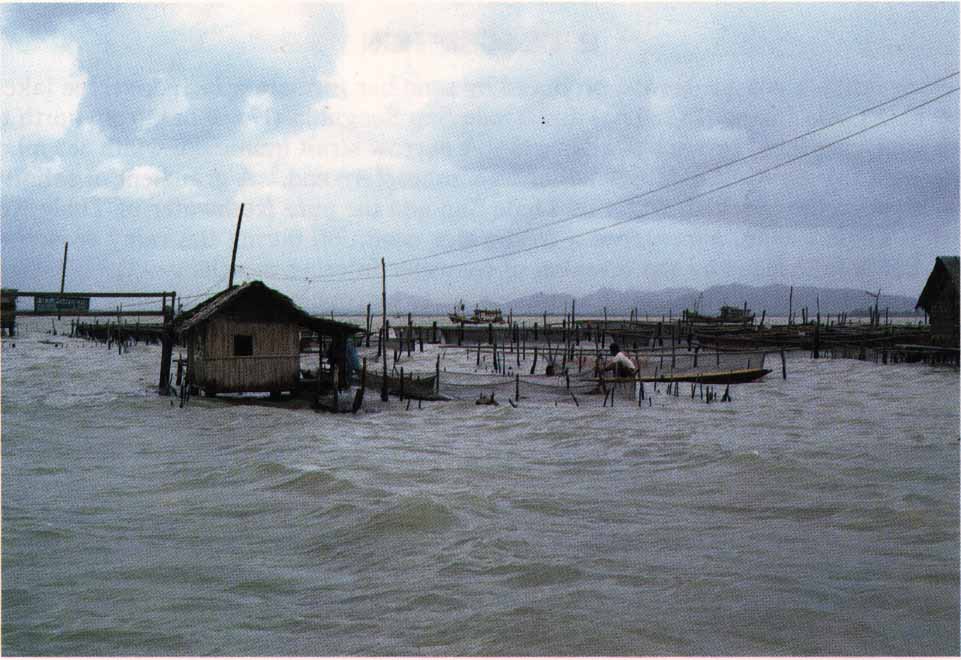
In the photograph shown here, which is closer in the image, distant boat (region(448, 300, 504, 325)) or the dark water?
the dark water

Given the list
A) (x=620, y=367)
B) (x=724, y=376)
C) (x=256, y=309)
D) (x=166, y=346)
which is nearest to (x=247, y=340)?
(x=256, y=309)

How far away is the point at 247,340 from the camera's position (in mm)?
16375

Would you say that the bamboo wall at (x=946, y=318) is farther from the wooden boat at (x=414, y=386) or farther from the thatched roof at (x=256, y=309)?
the thatched roof at (x=256, y=309)

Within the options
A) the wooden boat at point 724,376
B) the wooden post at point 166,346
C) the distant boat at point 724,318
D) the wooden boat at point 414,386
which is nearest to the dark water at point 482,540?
the wooden boat at point 414,386

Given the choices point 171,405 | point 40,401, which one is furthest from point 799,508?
point 40,401

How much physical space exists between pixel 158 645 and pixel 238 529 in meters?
2.43

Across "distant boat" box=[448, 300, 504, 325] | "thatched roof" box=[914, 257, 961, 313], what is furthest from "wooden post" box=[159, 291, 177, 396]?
"distant boat" box=[448, 300, 504, 325]

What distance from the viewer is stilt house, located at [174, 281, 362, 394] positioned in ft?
52.2

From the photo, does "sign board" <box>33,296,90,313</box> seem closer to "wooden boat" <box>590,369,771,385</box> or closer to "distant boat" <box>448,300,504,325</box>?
"wooden boat" <box>590,369,771,385</box>

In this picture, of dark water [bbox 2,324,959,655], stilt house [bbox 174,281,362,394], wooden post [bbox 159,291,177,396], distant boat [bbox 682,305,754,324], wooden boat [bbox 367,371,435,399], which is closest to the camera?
dark water [bbox 2,324,959,655]

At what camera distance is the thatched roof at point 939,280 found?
25.4m

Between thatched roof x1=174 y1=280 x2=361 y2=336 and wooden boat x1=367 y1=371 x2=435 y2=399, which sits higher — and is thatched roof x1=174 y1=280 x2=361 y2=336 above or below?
above

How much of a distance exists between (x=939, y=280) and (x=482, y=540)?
1013 inches

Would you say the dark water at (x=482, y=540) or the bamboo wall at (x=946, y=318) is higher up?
the bamboo wall at (x=946, y=318)
